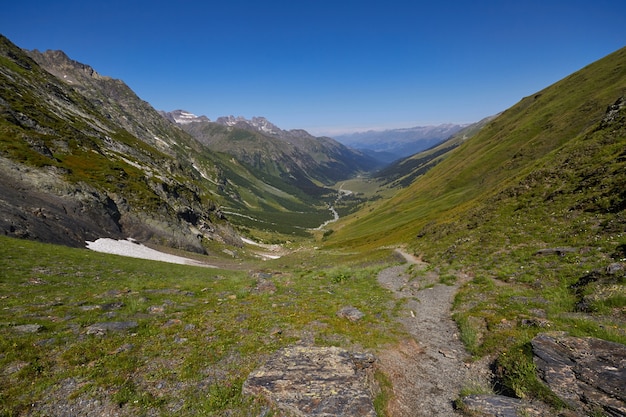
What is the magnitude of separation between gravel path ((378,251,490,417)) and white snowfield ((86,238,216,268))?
44.7 meters

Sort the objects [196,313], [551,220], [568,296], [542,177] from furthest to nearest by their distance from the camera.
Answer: [542,177]
[551,220]
[196,313]
[568,296]

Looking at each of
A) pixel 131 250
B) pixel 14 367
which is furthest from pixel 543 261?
pixel 131 250

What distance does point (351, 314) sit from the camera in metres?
18.7

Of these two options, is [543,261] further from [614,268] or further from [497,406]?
[497,406]

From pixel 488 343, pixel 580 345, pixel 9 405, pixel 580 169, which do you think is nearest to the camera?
pixel 9 405

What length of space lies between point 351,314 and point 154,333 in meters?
11.4

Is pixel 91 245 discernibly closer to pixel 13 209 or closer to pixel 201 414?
pixel 13 209

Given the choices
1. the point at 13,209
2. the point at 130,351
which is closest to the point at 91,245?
the point at 13,209

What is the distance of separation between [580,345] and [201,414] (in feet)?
46.3

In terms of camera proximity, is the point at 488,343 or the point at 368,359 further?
the point at 488,343

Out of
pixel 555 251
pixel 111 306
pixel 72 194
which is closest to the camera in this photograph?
pixel 111 306

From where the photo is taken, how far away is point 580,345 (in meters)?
11.0

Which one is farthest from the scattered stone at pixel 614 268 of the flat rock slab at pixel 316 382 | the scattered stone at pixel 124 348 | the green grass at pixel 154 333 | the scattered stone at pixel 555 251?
the scattered stone at pixel 124 348

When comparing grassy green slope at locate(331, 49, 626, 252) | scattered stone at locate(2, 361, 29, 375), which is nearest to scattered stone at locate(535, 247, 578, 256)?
scattered stone at locate(2, 361, 29, 375)
